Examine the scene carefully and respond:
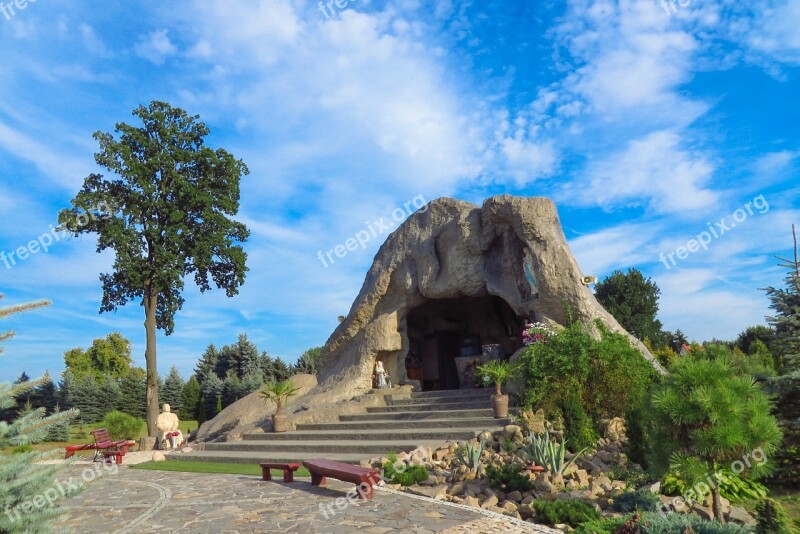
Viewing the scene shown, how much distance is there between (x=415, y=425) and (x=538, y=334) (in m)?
3.45

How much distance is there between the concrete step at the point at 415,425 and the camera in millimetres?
11576

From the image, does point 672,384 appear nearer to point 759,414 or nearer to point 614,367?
point 759,414

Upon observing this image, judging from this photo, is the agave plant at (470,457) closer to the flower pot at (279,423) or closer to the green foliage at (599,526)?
the green foliage at (599,526)

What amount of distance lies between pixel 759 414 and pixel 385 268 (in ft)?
46.9

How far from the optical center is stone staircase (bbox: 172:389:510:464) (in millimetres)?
11453

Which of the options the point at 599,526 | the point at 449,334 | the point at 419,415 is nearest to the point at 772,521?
the point at 599,526

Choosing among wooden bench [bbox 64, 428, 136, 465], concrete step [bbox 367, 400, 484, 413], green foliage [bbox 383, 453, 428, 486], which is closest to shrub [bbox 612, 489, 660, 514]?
green foliage [bbox 383, 453, 428, 486]

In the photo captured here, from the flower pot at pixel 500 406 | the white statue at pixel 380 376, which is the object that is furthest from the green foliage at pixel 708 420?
the white statue at pixel 380 376

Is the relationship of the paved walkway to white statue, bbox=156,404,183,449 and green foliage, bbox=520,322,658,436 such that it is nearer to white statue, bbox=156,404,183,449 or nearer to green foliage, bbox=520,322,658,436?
green foliage, bbox=520,322,658,436

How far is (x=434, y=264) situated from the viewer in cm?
1869

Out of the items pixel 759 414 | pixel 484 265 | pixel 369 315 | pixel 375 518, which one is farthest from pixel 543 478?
pixel 369 315

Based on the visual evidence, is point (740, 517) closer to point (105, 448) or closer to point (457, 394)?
point (457, 394)

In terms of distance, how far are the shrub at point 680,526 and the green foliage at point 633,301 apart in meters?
27.9

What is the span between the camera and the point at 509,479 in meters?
8.14
